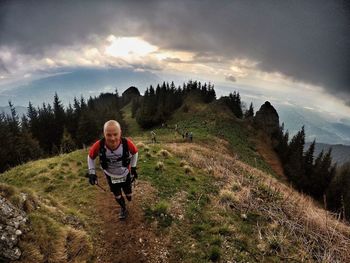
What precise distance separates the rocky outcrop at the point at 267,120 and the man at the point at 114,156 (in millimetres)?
83598

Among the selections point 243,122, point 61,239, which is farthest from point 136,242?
point 243,122

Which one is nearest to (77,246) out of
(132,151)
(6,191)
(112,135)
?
(6,191)

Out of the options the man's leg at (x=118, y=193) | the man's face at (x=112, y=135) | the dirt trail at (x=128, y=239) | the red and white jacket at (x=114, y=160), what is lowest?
the dirt trail at (x=128, y=239)

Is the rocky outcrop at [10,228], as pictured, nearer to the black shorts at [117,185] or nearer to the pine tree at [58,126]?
the black shorts at [117,185]

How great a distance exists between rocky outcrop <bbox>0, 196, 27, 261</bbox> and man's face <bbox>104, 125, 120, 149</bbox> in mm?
3002

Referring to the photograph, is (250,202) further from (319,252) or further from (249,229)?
(319,252)

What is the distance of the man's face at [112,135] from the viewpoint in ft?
23.6

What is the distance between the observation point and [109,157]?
786cm

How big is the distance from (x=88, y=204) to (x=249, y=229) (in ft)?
22.2

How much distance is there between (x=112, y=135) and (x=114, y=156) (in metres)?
0.94

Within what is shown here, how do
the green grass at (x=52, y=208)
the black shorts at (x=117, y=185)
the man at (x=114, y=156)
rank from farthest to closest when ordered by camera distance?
the black shorts at (x=117, y=185)
the man at (x=114, y=156)
the green grass at (x=52, y=208)

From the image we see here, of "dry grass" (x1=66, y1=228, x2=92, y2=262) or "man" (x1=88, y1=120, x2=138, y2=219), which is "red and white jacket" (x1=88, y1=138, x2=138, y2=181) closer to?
"man" (x1=88, y1=120, x2=138, y2=219)

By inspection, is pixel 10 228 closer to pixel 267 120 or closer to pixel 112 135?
pixel 112 135

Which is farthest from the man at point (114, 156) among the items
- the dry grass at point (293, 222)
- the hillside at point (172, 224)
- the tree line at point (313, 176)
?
the tree line at point (313, 176)
